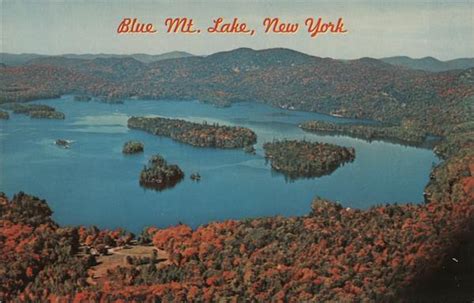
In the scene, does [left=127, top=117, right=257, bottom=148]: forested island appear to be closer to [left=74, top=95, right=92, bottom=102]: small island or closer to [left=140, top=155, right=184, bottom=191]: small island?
[left=74, top=95, right=92, bottom=102]: small island

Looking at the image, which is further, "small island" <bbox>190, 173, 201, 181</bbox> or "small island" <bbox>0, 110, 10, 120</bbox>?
"small island" <bbox>0, 110, 10, 120</bbox>

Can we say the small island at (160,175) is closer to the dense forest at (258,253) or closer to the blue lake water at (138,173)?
the blue lake water at (138,173)

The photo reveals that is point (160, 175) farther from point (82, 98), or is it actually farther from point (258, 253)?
point (258, 253)

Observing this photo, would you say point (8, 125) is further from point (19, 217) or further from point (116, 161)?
point (19, 217)

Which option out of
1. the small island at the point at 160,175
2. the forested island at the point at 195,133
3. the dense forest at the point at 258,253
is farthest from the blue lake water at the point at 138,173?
the dense forest at the point at 258,253

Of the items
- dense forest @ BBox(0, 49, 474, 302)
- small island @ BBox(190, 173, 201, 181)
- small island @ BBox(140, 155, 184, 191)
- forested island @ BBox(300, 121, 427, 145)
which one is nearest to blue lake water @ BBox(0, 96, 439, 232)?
A: small island @ BBox(190, 173, 201, 181)

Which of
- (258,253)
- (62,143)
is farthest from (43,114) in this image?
(258,253)

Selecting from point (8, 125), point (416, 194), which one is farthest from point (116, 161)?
point (416, 194)
